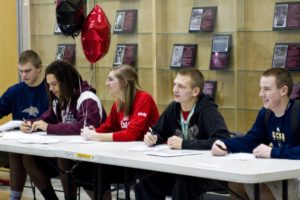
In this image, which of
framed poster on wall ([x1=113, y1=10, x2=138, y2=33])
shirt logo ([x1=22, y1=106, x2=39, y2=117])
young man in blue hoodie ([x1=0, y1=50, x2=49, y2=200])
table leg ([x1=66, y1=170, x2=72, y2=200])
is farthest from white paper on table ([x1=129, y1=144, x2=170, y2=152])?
framed poster on wall ([x1=113, y1=10, x2=138, y2=33])

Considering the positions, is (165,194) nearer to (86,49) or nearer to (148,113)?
(148,113)

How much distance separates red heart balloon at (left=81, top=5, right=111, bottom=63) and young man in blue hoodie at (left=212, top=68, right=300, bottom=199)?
66.8 inches

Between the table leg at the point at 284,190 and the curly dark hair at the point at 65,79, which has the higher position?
the curly dark hair at the point at 65,79

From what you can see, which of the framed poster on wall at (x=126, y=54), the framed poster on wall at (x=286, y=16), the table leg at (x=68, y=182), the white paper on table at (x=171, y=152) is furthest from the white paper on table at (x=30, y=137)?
the framed poster on wall at (x=286, y=16)

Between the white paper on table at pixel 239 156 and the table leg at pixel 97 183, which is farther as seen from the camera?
the table leg at pixel 97 183

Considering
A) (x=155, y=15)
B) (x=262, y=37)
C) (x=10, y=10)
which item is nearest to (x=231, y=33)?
(x=262, y=37)

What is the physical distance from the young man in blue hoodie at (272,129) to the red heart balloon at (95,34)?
1696mm

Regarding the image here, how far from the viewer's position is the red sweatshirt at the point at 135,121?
4.90 metres

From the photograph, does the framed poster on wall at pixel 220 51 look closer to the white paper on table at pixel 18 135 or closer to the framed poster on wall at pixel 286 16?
the framed poster on wall at pixel 286 16

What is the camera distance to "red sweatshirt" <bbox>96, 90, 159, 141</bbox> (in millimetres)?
4898

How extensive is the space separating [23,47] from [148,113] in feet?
10.4

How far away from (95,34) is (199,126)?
142cm

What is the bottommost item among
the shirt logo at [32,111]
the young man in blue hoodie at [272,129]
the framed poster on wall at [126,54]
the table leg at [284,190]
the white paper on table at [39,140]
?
the table leg at [284,190]

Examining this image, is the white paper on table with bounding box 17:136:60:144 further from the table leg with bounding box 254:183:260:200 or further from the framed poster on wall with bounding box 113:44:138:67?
the framed poster on wall with bounding box 113:44:138:67
